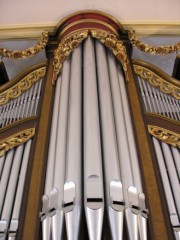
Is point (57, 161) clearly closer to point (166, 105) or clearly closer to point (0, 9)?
point (166, 105)

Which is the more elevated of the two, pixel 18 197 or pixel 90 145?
pixel 90 145

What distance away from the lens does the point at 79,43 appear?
2447 millimetres

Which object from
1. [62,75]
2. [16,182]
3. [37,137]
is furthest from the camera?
[62,75]

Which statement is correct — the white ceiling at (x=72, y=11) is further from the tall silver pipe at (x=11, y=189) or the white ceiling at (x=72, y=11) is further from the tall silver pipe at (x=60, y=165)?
the tall silver pipe at (x=11, y=189)

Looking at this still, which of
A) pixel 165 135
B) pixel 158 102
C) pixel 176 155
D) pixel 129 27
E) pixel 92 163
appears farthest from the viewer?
pixel 129 27

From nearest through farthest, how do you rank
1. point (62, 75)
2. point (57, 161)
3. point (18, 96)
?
point (57, 161), point (62, 75), point (18, 96)

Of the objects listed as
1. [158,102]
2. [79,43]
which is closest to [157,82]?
[158,102]

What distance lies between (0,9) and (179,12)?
148 cm

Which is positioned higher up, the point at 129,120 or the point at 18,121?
the point at 18,121

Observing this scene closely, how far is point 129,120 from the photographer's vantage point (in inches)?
70.1

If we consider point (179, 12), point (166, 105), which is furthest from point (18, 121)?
point (179, 12)

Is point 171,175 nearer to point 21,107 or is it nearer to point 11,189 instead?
point 11,189

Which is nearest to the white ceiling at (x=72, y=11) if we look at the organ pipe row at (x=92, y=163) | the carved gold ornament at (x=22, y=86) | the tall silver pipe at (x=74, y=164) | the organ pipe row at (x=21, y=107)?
the carved gold ornament at (x=22, y=86)

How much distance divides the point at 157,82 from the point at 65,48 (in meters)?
0.62
